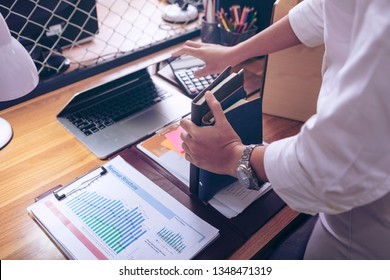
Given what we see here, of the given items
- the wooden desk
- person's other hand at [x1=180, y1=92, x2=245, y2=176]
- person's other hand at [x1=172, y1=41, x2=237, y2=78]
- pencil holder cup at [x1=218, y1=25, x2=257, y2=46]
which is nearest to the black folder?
person's other hand at [x1=180, y1=92, x2=245, y2=176]

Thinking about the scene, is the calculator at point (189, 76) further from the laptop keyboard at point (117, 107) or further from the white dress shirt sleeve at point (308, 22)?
the white dress shirt sleeve at point (308, 22)

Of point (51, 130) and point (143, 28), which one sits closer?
point (51, 130)

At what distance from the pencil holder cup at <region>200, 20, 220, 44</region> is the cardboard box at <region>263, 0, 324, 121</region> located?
12.1 inches

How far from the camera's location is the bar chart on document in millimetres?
709

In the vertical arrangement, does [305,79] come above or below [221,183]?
above

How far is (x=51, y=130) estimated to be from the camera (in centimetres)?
100

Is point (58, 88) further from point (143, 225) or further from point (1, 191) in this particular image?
point (143, 225)

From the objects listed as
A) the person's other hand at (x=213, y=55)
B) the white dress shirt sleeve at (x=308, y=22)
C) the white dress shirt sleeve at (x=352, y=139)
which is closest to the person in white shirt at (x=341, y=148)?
the white dress shirt sleeve at (x=352, y=139)

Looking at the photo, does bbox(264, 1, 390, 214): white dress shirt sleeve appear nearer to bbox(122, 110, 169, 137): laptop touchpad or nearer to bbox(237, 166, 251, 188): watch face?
bbox(237, 166, 251, 188): watch face

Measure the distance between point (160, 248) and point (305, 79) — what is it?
594 millimetres

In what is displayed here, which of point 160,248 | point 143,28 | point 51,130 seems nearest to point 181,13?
point 143,28

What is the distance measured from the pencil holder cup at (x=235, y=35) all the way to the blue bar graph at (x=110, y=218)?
676 millimetres

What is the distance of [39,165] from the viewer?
2.95ft
